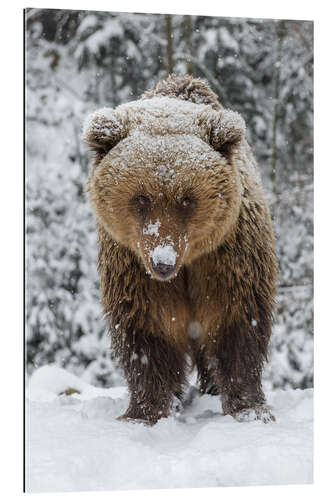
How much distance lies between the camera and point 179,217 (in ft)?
13.9

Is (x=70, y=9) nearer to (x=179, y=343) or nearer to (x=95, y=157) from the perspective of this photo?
(x=95, y=157)

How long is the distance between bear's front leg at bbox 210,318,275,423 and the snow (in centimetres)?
85

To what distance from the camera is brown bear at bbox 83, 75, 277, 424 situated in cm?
423

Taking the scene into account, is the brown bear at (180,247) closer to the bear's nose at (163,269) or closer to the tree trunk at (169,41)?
the bear's nose at (163,269)

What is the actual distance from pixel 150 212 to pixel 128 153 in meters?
0.37

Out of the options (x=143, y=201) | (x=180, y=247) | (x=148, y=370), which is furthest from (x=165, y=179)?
(x=148, y=370)

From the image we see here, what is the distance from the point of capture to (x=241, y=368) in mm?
4816

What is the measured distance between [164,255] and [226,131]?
834 mm

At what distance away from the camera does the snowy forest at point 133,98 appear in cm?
529

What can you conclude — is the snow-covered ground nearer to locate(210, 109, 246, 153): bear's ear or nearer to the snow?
the snow

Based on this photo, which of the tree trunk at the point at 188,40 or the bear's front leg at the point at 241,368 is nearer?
the bear's front leg at the point at 241,368

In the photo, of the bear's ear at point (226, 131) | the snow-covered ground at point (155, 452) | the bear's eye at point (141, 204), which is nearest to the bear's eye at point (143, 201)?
the bear's eye at point (141, 204)

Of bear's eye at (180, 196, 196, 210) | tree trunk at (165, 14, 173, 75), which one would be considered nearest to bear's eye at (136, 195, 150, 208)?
bear's eye at (180, 196, 196, 210)

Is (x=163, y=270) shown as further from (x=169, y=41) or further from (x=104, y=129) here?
(x=169, y=41)
